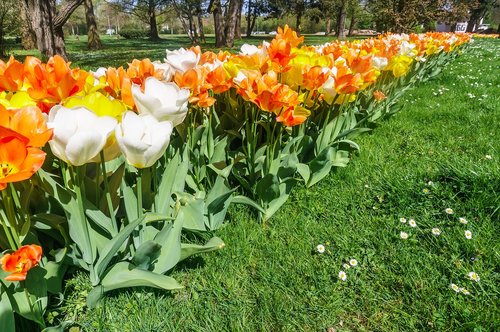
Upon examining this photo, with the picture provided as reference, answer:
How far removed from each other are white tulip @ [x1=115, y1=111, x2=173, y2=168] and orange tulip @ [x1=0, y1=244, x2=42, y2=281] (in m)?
0.38

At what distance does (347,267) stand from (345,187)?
2.77 feet

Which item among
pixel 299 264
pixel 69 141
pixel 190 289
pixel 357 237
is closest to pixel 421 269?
pixel 357 237

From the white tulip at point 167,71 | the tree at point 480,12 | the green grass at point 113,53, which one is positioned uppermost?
the tree at point 480,12

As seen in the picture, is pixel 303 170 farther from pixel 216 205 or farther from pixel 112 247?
pixel 112 247

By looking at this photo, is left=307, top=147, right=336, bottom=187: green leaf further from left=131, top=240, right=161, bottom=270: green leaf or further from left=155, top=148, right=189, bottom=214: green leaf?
left=131, top=240, right=161, bottom=270: green leaf

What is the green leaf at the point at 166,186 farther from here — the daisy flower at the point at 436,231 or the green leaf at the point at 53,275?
the daisy flower at the point at 436,231

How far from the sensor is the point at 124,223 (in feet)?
5.11

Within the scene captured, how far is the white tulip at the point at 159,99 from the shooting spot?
1.26 meters

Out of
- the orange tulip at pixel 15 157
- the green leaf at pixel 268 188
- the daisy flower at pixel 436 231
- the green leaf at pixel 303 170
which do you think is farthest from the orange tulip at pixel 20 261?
the daisy flower at pixel 436 231

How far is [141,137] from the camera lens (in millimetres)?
1139

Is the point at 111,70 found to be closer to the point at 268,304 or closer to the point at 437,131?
the point at 268,304

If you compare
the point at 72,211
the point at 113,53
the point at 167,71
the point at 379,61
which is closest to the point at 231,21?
the point at 113,53

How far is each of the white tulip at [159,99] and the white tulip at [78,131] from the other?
0.20 m

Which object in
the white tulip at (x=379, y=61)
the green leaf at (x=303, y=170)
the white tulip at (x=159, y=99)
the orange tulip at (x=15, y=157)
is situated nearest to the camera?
the orange tulip at (x=15, y=157)
